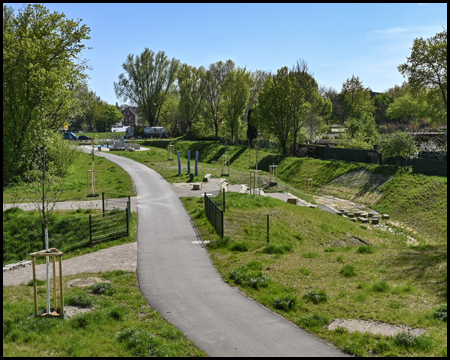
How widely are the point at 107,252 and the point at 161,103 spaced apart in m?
70.4

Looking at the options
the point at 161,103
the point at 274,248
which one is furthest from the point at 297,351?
the point at 161,103

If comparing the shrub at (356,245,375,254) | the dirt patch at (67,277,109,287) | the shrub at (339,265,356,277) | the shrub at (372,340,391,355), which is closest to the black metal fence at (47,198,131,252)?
the dirt patch at (67,277,109,287)

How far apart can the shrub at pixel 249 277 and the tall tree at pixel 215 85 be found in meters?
61.2

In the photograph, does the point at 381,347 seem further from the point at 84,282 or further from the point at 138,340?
the point at 84,282

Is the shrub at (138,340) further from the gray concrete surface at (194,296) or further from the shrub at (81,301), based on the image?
the shrub at (81,301)

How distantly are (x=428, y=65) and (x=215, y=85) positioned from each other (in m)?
44.5

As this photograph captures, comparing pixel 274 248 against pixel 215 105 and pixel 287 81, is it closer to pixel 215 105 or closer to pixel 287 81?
pixel 287 81

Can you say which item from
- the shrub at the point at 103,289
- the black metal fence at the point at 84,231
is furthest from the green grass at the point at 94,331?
the black metal fence at the point at 84,231

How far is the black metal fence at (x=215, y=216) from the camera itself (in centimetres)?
1913

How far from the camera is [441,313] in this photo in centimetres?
1004

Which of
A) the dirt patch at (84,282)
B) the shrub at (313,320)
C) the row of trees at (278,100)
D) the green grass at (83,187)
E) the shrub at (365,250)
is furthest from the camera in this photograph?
the row of trees at (278,100)

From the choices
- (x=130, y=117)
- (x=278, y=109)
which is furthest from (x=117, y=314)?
(x=130, y=117)

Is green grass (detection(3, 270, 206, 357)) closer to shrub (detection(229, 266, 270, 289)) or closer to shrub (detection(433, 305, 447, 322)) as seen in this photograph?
shrub (detection(229, 266, 270, 289))

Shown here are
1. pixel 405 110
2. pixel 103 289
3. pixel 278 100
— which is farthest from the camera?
pixel 405 110
